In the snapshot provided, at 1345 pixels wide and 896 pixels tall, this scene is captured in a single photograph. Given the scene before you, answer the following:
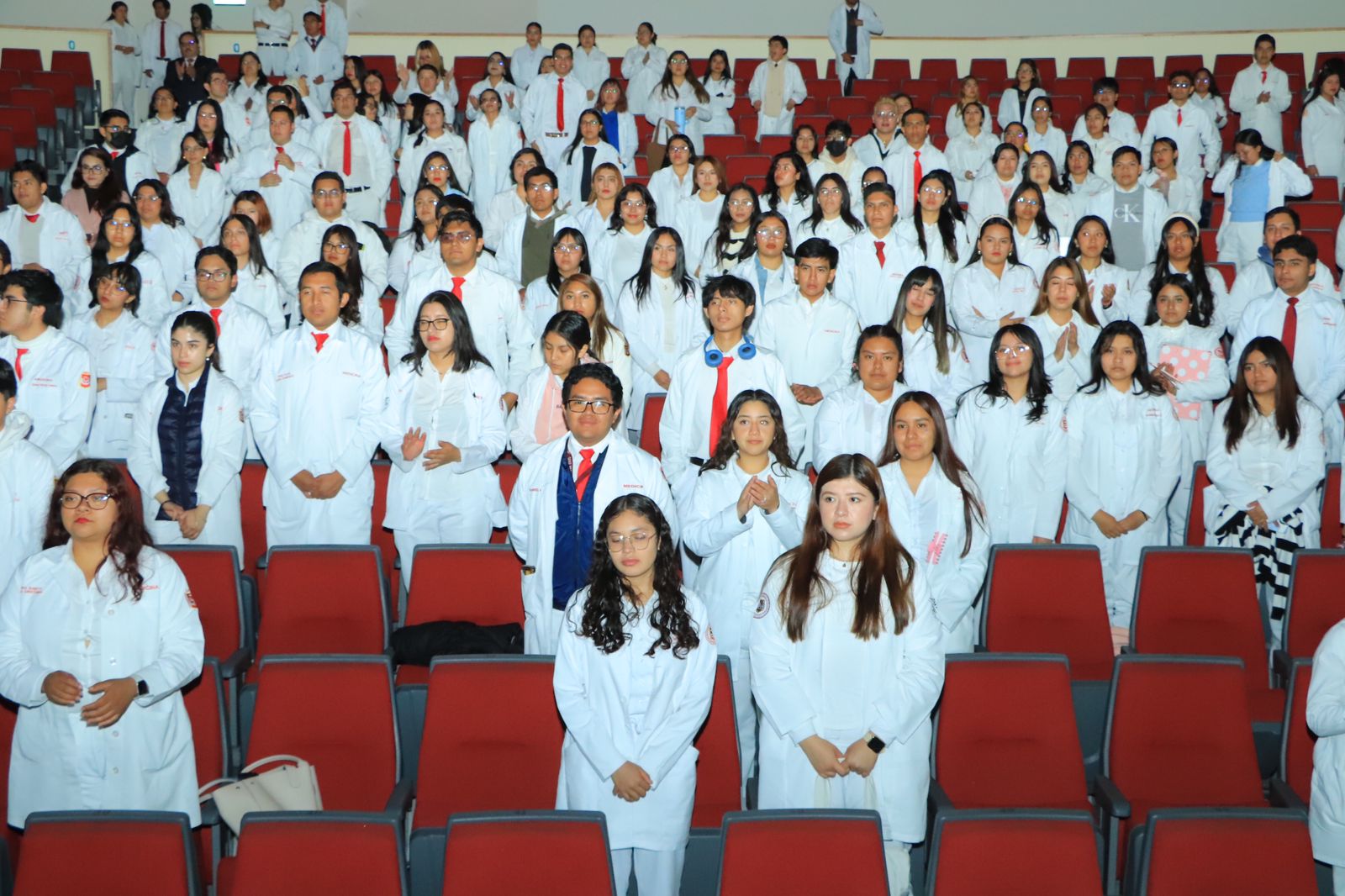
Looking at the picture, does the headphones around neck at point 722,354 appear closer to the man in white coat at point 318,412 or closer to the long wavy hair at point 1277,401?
the man in white coat at point 318,412

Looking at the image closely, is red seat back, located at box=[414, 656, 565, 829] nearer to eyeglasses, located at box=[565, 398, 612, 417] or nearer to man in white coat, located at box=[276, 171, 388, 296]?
eyeglasses, located at box=[565, 398, 612, 417]

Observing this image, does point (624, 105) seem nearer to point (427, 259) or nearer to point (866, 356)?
point (427, 259)

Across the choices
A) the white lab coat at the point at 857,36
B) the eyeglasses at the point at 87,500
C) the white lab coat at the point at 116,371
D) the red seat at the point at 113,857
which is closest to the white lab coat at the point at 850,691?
the red seat at the point at 113,857

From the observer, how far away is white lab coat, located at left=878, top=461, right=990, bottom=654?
4.73 metres

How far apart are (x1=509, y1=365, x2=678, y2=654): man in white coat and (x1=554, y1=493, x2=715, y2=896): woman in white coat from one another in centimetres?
81

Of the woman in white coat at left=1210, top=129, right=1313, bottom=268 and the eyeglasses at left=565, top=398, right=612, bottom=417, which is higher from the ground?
the woman in white coat at left=1210, top=129, right=1313, bottom=268

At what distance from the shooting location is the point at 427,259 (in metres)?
8.03

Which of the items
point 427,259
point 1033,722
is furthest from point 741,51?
point 1033,722

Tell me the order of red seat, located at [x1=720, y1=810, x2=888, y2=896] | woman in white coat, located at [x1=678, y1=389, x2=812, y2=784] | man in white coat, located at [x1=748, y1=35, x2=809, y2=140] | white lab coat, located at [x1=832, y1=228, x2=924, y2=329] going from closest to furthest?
red seat, located at [x1=720, y1=810, x2=888, y2=896], woman in white coat, located at [x1=678, y1=389, x2=812, y2=784], white lab coat, located at [x1=832, y1=228, x2=924, y2=329], man in white coat, located at [x1=748, y1=35, x2=809, y2=140]

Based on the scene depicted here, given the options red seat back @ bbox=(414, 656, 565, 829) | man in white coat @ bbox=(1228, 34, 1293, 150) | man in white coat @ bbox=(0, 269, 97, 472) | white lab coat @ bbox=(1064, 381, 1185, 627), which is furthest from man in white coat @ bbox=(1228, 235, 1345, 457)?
man in white coat @ bbox=(1228, 34, 1293, 150)

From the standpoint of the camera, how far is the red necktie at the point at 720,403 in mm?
5582

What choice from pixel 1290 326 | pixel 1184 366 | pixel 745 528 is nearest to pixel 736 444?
pixel 745 528

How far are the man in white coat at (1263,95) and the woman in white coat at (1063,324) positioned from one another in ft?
A: 23.1

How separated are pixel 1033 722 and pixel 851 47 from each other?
11.3 m
